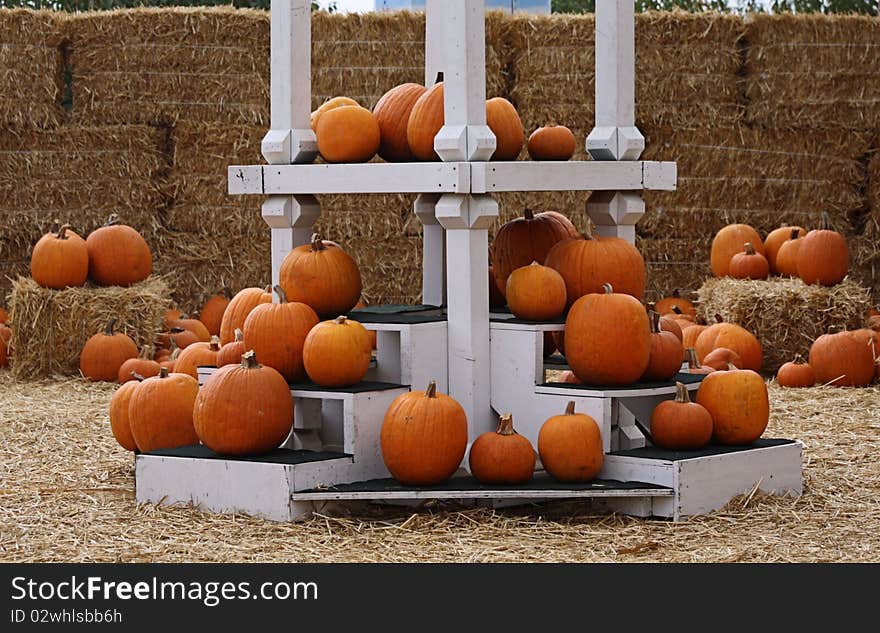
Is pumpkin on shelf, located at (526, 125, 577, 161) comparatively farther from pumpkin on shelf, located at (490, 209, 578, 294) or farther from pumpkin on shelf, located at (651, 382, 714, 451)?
pumpkin on shelf, located at (651, 382, 714, 451)

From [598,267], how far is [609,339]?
355mm

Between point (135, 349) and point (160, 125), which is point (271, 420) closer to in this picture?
point (135, 349)

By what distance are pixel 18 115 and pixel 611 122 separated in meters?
5.50

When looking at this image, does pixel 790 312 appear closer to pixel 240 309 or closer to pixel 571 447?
pixel 240 309

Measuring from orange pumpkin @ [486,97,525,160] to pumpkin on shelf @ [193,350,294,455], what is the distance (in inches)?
44.2

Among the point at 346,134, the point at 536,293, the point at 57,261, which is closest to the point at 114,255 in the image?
the point at 57,261

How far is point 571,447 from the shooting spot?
13.4 feet

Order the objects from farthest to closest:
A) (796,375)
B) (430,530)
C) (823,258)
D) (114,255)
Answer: (114,255) < (823,258) < (796,375) < (430,530)

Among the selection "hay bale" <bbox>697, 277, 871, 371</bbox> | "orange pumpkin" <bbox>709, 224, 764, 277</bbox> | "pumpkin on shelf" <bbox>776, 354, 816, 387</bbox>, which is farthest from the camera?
"orange pumpkin" <bbox>709, 224, 764, 277</bbox>

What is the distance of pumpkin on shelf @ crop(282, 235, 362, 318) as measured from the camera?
452 centimetres

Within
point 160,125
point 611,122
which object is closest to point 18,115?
point 160,125

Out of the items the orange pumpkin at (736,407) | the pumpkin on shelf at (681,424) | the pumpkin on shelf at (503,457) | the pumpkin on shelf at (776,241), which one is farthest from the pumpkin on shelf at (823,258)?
the pumpkin on shelf at (503,457)

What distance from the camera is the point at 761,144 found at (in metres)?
9.27

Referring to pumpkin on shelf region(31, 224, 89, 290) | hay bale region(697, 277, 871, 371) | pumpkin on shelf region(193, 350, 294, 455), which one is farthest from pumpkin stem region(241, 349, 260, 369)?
hay bale region(697, 277, 871, 371)
